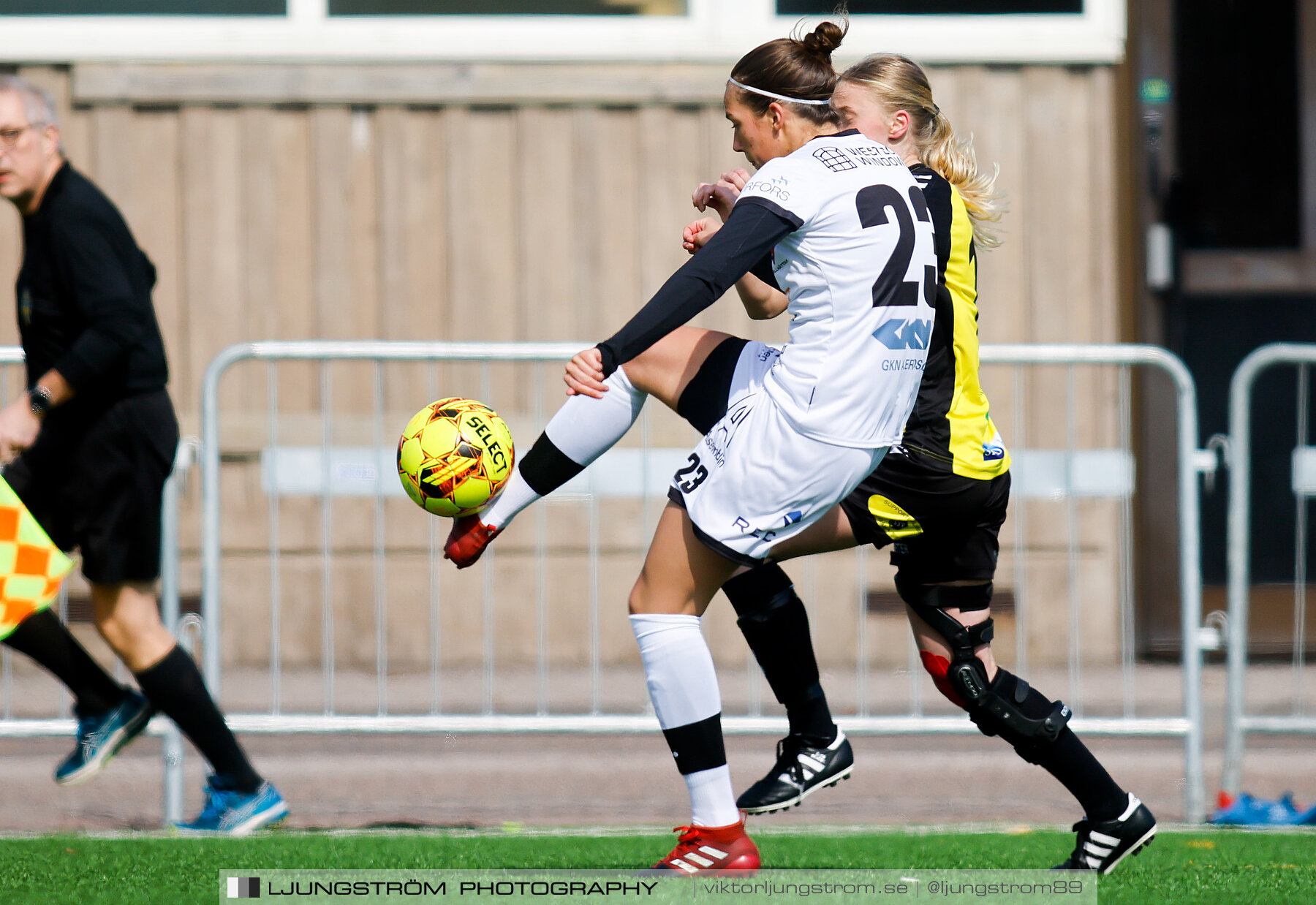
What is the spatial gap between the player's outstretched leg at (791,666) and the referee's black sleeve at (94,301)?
1823mm

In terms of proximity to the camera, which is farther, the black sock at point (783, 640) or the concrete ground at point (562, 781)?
the concrete ground at point (562, 781)

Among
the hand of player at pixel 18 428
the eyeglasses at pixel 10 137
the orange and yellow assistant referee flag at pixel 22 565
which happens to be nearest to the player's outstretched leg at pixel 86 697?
the orange and yellow assistant referee flag at pixel 22 565

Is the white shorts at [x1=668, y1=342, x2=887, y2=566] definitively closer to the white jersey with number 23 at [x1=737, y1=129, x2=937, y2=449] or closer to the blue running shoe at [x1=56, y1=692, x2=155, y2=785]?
the white jersey with number 23 at [x1=737, y1=129, x2=937, y2=449]

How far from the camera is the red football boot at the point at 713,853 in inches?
125

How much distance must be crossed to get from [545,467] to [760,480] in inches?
22.8

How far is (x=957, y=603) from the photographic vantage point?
3.42 metres

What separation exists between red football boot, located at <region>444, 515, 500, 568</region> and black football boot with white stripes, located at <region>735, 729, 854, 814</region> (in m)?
0.82

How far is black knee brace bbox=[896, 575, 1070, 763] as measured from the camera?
133 inches

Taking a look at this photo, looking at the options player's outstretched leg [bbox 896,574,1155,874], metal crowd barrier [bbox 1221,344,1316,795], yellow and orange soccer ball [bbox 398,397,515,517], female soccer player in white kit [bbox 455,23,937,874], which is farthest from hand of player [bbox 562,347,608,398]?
metal crowd barrier [bbox 1221,344,1316,795]

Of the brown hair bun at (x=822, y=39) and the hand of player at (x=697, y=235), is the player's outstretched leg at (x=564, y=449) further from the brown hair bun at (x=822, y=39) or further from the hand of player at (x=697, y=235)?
the brown hair bun at (x=822, y=39)

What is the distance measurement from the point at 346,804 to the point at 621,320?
2543 mm

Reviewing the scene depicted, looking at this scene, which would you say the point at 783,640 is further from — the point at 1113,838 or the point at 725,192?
the point at 725,192

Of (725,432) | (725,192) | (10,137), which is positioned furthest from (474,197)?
(725,432)

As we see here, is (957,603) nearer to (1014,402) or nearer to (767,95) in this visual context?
(767,95)
